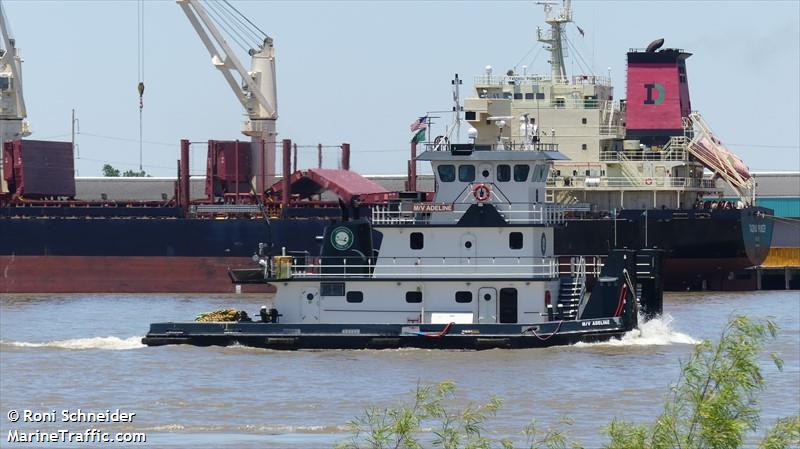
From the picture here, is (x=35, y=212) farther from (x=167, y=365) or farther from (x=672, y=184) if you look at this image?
(x=167, y=365)

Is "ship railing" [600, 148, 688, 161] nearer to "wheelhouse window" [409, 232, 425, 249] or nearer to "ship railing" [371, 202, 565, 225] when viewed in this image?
"ship railing" [371, 202, 565, 225]

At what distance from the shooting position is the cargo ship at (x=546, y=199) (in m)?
54.2

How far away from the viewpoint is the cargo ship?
54.2 m

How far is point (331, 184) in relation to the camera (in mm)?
58344

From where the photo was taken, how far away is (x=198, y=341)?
3102 cm

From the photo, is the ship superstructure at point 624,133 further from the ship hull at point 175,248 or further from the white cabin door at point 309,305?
the white cabin door at point 309,305

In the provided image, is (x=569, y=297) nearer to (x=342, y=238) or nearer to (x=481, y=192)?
(x=481, y=192)

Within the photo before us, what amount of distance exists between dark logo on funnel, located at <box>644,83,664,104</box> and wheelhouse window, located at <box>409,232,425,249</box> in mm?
28425

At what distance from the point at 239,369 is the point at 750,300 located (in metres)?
23.5

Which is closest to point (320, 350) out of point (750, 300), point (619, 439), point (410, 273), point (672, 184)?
point (410, 273)

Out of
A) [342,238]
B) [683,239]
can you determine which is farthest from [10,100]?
[342,238]

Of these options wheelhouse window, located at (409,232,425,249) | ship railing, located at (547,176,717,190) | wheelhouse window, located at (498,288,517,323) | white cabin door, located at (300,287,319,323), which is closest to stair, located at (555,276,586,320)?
wheelhouse window, located at (498,288,517,323)

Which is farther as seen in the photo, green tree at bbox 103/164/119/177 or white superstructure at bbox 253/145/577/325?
green tree at bbox 103/164/119/177

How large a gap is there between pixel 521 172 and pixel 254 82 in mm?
34165
